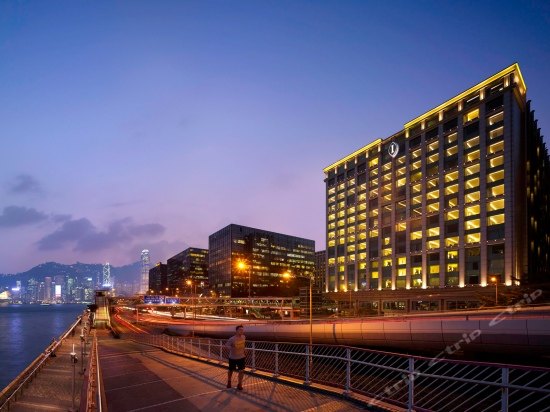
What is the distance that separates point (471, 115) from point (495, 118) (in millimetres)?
5340

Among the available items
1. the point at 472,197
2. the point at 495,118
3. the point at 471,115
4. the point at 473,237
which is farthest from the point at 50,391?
the point at 471,115

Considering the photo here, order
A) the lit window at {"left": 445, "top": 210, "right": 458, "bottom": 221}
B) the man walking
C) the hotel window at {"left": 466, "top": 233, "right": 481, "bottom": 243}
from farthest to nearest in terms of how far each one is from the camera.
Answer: the lit window at {"left": 445, "top": 210, "right": 458, "bottom": 221} → the hotel window at {"left": 466, "top": 233, "right": 481, "bottom": 243} → the man walking

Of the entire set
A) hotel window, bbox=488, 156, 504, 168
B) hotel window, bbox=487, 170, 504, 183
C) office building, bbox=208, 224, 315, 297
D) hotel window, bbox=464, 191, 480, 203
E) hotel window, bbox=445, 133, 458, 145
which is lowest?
office building, bbox=208, 224, 315, 297

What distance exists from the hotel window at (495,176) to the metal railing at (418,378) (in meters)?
49.3

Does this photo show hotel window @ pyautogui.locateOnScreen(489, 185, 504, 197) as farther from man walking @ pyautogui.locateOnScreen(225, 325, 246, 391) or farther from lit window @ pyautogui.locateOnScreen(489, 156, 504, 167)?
man walking @ pyautogui.locateOnScreen(225, 325, 246, 391)

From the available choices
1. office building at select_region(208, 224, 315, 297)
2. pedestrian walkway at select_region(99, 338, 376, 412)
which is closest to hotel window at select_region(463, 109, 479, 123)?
pedestrian walkway at select_region(99, 338, 376, 412)

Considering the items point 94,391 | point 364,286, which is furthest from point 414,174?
point 94,391

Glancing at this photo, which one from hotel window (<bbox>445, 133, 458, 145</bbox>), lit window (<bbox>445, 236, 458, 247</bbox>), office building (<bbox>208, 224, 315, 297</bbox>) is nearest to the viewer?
lit window (<bbox>445, 236, 458, 247</bbox>)

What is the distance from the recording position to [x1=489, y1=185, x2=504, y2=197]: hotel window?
71375 mm

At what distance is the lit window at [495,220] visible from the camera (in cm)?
7100

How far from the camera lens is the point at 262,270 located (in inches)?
7421

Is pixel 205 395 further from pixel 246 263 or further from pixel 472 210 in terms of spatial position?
pixel 246 263

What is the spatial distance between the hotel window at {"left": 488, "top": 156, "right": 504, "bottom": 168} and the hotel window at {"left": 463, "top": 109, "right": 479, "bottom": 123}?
9.09m

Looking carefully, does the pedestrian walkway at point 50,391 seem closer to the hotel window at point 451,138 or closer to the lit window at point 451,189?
the lit window at point 451,189
